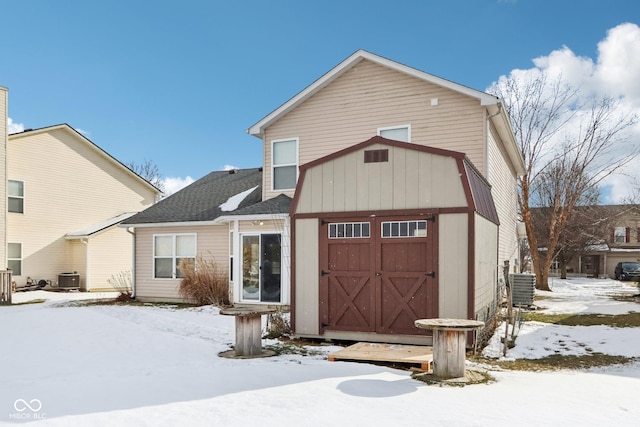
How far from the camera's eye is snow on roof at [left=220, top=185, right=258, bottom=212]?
16.1 m

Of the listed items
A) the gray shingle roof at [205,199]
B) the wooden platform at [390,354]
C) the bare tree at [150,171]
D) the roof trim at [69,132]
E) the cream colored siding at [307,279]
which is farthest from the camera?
the bare tree at [150,171]

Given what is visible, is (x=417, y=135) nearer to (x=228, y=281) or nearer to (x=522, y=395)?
(x=228, y=281)

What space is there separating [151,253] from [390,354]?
38.2 ft

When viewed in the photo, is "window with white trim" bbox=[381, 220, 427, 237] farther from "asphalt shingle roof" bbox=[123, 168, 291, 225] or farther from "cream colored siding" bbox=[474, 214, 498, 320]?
"asphalt shingle roof" bbox=[123, 168, 291, 225]

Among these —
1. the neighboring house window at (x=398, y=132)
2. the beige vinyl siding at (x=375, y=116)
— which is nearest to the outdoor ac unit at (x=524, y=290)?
the beige vinyl siding at (x=375, y=116)

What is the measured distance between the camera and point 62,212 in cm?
2239

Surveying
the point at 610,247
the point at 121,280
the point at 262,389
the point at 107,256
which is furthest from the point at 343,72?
the point at 610,247

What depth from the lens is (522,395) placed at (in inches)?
221

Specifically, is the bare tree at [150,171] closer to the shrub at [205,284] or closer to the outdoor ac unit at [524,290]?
the shrub at [205,284]

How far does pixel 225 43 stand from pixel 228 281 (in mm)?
10224

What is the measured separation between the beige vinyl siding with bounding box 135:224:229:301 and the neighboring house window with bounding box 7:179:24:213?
6.87m

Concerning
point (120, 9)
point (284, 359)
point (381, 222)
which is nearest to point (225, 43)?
point (120, 9)

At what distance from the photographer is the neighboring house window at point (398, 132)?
1349 centimetres

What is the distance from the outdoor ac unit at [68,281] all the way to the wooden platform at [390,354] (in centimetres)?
1720
